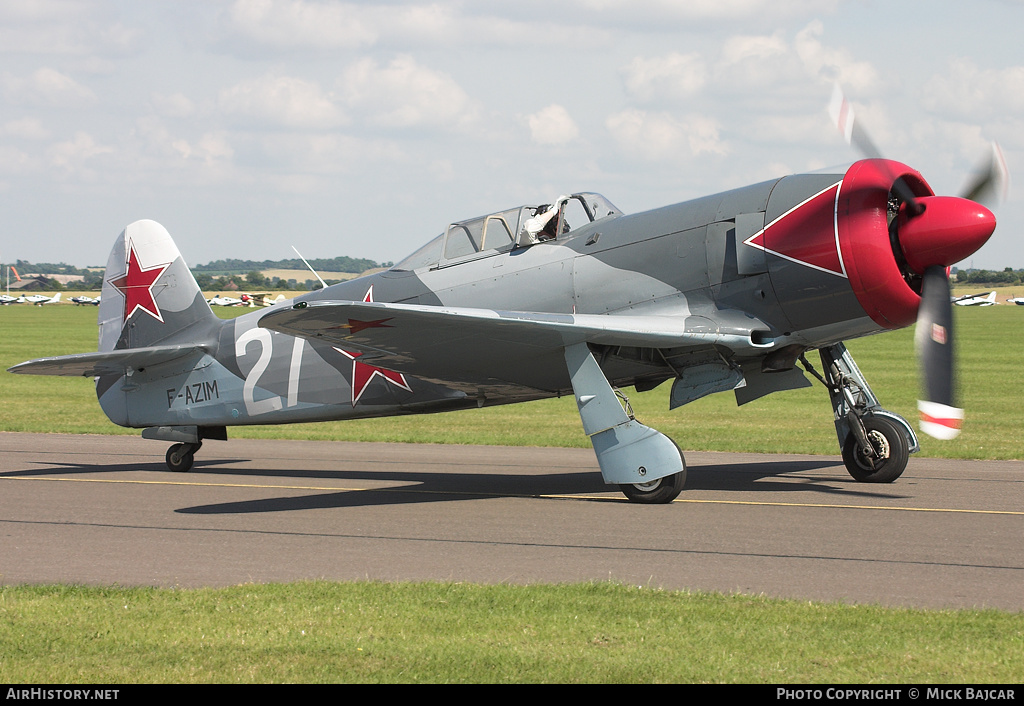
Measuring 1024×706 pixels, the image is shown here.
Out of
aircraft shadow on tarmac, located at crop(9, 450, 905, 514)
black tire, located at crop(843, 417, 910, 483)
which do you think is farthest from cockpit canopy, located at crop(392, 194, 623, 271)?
black tire, located at crop(843, 417, 910, 483)

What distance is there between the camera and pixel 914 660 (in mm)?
4691

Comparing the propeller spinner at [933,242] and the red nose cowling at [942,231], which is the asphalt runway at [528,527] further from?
the red nose cowling at [942,231]

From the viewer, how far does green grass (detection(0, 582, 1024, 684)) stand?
4.64m

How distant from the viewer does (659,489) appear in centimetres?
967

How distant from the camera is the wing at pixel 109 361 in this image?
11953 mm

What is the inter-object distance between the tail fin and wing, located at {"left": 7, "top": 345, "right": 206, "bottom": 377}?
0.57 meters

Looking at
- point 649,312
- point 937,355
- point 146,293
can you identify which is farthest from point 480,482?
point 146,293

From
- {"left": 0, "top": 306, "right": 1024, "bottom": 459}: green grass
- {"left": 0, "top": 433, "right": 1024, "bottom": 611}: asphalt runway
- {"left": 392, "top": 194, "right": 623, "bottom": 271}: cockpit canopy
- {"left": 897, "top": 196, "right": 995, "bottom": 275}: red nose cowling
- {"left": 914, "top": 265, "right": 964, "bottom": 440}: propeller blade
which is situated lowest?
{"left": 0, "top": 306, "right": 1024, "bottom": 459}: green grass

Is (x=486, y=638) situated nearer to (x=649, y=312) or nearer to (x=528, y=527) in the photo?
(x=528, y=527)

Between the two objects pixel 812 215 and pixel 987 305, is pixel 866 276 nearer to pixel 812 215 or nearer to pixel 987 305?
pixel 812 215

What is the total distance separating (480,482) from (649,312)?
10.2ft

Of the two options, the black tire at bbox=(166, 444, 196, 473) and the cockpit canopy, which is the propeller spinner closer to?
the cockpit canopy
